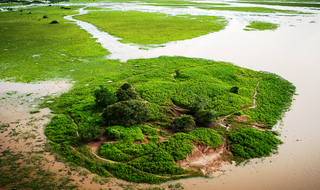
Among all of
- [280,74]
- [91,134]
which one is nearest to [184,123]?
[91,134]

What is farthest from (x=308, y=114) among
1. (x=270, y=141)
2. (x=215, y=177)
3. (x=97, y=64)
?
(x=97, y=64)

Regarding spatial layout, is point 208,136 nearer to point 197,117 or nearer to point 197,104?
point 197,117

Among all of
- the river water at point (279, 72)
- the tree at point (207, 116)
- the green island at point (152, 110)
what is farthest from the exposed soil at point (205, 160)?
the tree at point (207, 116)

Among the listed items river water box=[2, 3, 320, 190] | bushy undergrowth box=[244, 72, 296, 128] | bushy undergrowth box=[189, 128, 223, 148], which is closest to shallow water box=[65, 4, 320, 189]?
river water box=[2, 3, 320, 190]

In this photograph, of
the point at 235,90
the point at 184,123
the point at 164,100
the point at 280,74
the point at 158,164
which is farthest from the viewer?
the point at 280,74

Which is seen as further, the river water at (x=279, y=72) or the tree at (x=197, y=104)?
the tree at (x=197, y=104)

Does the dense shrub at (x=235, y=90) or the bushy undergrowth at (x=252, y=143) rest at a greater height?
the dense shrub at (x=235, y=90)

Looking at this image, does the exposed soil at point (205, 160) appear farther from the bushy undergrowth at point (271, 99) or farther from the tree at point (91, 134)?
the tree at point (91, 134)
